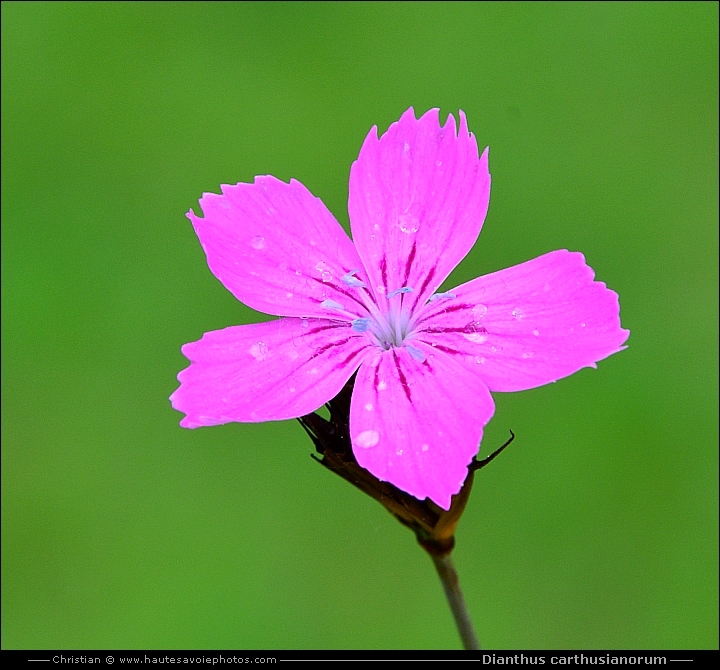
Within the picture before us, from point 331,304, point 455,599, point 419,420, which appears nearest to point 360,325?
point 331,304

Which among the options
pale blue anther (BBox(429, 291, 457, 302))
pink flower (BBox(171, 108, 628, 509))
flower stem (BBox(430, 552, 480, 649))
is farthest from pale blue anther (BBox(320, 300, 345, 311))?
flower stem (BBox(430, 552, 480, 649))

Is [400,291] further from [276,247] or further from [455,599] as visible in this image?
[455,599]

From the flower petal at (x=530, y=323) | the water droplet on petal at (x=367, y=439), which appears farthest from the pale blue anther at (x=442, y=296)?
the water droplet on petal at (x=367, y=439)

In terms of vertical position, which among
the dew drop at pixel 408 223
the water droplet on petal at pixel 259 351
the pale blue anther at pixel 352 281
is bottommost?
the water droplet on petal at pixel 259 351

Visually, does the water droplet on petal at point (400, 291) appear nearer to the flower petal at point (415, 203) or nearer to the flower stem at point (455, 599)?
the flower petal at point (415, 203)

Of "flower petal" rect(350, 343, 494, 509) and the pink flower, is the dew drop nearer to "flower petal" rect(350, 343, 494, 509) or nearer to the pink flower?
the pink flower
